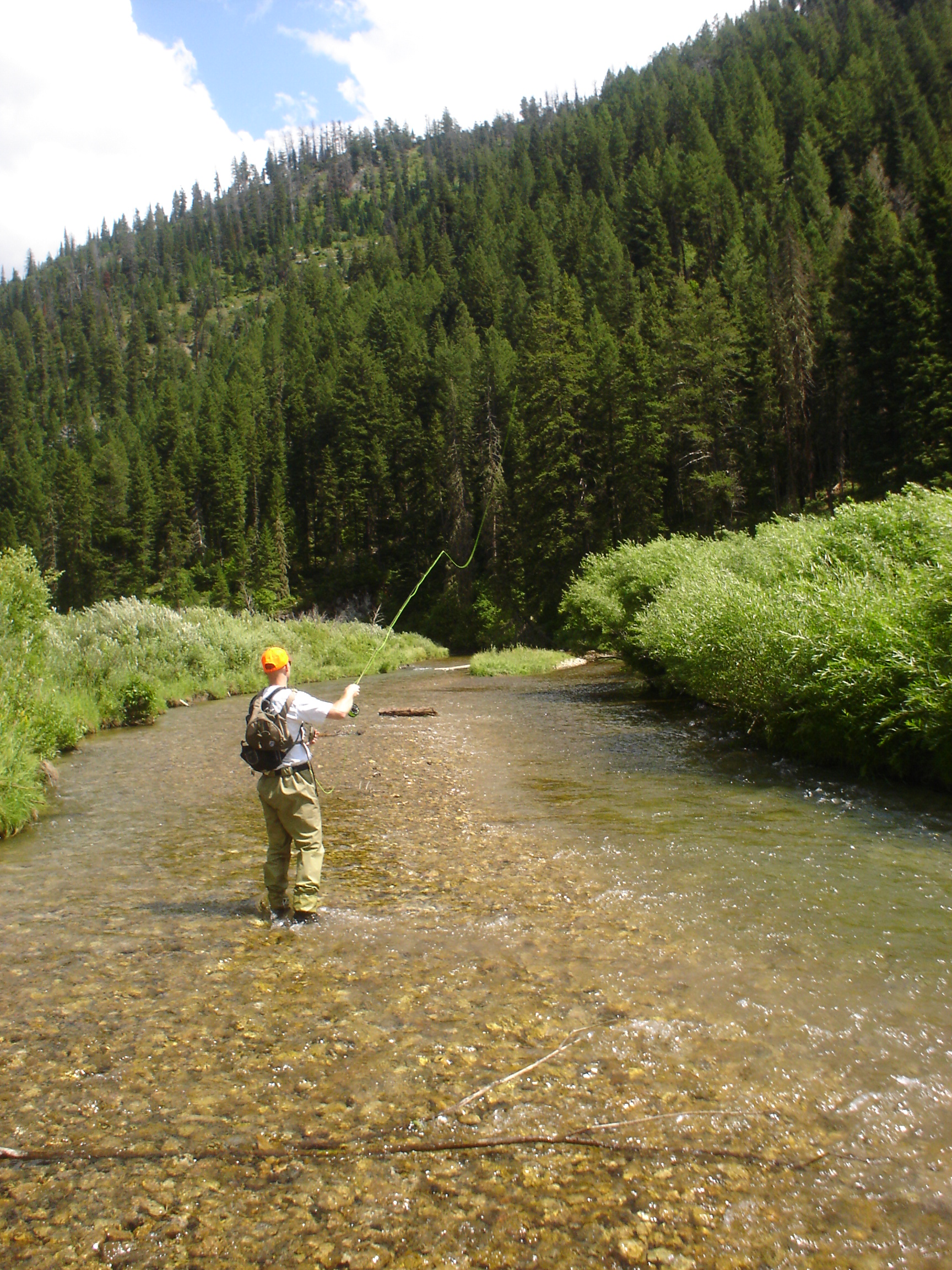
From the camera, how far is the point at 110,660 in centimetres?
2370

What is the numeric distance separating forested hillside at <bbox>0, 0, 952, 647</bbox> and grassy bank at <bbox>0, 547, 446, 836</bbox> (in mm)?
17678

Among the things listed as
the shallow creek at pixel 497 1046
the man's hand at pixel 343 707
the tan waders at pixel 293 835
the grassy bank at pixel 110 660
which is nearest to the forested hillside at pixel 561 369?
the grassy bank at pixel 110 660

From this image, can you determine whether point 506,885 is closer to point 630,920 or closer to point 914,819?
point 630,920

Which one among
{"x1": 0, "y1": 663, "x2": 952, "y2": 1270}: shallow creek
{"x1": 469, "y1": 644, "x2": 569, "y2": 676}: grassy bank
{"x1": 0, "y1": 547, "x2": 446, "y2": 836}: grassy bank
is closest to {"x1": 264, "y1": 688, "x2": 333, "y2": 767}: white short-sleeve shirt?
{"x1": 0, "y1": 663, "x2": 952, "y2": 1270}: shallow creek

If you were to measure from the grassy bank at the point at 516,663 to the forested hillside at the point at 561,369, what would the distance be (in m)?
12.7

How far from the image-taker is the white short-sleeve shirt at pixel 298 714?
6750 mm

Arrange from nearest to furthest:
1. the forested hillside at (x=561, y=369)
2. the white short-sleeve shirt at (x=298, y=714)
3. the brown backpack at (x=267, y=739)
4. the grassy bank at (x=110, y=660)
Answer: the brown backpack at (x=267, y=739) → the white short-sleeve shirt at (x=298, y=714) → the grassy bank at (x=110, y=660) → the forested hillside at (x=561, y=369)

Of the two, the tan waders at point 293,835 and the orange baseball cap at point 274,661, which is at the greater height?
the orange baseball cap at point 274,661

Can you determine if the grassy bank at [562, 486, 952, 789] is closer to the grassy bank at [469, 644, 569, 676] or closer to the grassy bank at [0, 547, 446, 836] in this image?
the grassy bank at [0, 547, 446, 836]

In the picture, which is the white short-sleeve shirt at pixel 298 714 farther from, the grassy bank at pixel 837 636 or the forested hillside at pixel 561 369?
the forested hillside at pixel 561 369

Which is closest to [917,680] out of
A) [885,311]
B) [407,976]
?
[407,976]

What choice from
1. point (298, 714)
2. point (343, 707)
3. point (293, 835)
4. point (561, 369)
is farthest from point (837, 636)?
point (561, 369)

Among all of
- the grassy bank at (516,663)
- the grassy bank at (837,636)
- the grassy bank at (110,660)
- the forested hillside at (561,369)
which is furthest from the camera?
the forested hillside at (561,369)

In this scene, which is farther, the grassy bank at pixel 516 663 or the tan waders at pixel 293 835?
the grassy bank at pixel 516 663
